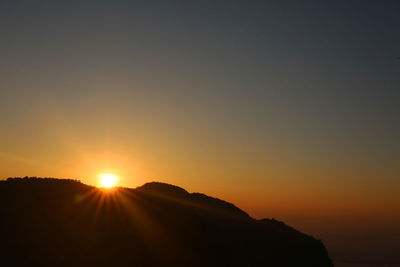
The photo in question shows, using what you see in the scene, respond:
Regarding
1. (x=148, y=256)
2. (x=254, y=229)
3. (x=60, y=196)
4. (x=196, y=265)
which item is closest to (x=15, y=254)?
(x=60, y=196)

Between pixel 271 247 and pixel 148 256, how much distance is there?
42.7ft

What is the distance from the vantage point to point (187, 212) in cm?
4462

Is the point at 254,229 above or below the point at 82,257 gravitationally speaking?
above

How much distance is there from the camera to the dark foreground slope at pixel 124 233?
117 ft

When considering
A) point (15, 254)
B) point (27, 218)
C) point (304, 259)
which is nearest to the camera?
point (15, 254)

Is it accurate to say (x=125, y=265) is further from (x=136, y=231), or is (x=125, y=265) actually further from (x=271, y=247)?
(x=271, y=247)

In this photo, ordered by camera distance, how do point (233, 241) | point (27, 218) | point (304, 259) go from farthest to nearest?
point (304, 259), point (233, 241), point (27, 218)

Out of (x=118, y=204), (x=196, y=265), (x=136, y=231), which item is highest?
(x=118, y=204)

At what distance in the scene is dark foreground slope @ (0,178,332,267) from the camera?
1399 inches

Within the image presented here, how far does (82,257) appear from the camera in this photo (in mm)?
35094

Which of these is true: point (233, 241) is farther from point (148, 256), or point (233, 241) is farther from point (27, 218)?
point (27, 218)

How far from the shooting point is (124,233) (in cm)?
3888

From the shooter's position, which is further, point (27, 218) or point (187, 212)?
point (187, 212)

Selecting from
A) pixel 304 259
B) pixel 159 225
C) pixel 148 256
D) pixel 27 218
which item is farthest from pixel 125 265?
pixel 304 259
